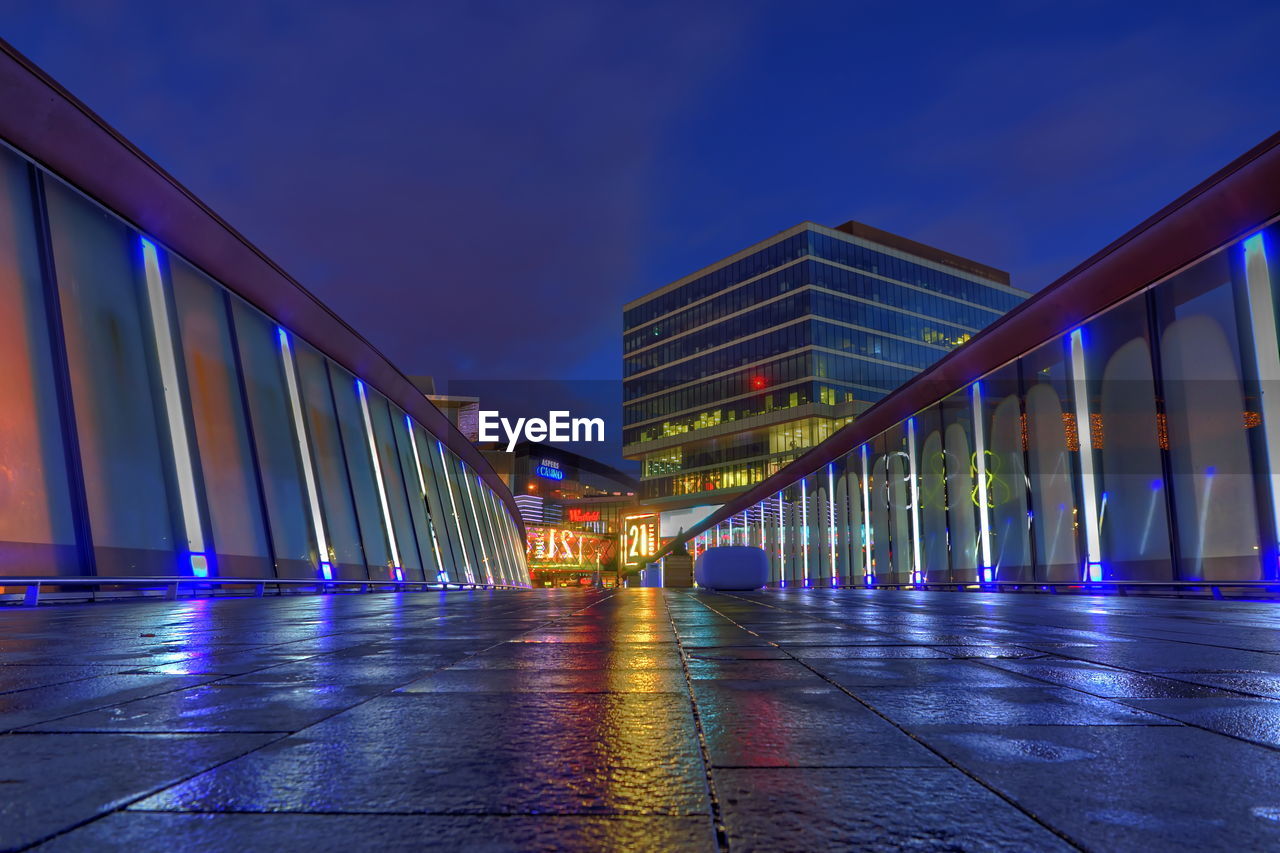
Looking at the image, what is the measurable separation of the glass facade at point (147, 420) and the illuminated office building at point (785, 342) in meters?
64.5

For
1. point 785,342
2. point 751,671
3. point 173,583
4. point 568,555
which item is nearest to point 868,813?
point 751,671

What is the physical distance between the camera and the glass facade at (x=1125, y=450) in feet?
46.1

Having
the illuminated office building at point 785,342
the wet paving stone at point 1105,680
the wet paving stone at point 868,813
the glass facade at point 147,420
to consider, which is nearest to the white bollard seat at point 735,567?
the glass facade at point 147,420

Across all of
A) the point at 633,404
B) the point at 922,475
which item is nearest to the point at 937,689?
the point at 922,475

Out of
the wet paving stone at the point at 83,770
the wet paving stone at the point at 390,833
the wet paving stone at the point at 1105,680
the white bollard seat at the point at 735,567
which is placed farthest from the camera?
the white bollard seat at the point at 735,567

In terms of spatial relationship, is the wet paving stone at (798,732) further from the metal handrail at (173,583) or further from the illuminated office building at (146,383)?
the illuminated office building at (146,383)

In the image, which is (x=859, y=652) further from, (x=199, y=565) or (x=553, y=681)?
(x=199, y=565)

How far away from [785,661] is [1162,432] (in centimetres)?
1481

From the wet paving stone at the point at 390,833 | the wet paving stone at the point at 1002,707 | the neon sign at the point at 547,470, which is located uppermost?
the wet paving stone at the point at 390,833

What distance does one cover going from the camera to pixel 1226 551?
14.4m

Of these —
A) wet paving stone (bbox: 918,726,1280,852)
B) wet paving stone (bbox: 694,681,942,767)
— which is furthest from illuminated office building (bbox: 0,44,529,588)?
wet paving stone (bbox: 918,726,1280,852)

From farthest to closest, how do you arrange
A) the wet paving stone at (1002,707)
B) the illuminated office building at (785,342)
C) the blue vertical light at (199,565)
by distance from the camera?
the illuminated office building at (785,342) → the blue vertical light at (199,565) → the wet paving stone at (1002,707)

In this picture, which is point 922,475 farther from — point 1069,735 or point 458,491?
point 1069,735

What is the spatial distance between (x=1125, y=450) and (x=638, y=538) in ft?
269
